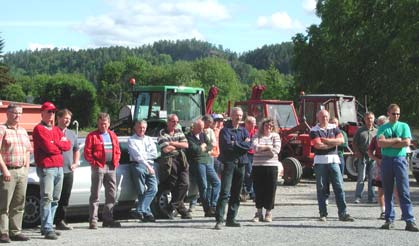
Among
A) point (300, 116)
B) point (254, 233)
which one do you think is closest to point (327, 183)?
point (254, 233)

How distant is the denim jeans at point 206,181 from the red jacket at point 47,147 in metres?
3.09

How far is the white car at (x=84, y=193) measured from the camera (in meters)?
11.3

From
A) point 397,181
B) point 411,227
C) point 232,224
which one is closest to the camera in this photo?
point 411,227

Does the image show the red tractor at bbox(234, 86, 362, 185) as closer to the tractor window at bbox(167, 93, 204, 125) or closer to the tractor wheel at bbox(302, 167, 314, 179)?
the tractor wheel at bbox(302, 167, 314, 179)

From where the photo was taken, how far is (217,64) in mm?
146625

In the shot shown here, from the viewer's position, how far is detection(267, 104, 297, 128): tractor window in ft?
72.6

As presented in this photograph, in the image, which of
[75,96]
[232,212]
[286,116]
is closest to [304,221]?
[232,212]

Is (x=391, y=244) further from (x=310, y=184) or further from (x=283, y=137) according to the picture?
(x=283, y=137)

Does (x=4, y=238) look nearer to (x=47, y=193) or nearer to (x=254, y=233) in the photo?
(x=47, y=193)

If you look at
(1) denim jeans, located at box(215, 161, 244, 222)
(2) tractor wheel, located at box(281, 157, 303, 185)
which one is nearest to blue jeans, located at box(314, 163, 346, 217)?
(1) denim jeans, located at box(215, 161, 244, 222)

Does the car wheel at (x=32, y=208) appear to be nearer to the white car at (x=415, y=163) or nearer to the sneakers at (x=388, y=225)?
the sneakers at (x=388, y=225)

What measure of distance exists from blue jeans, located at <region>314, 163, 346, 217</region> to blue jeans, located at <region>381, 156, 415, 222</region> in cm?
97

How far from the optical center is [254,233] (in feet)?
33.0

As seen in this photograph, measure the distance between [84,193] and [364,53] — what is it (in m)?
33.0
